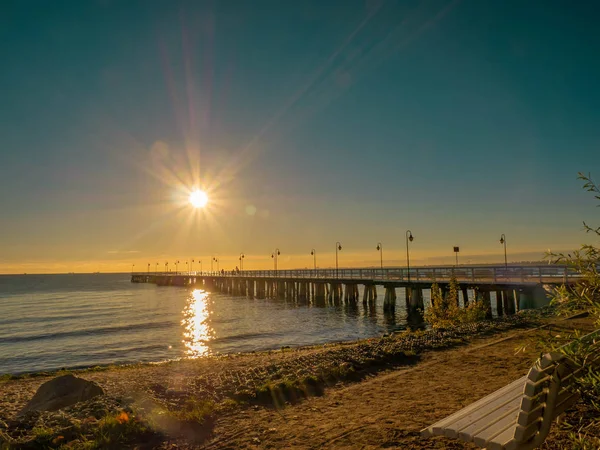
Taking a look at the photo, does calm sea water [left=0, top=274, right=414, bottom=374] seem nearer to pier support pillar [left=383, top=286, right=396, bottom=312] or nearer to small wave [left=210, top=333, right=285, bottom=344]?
small wave [left=210, top=333, right=285, bottom=344]

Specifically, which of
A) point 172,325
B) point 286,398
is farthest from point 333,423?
point 172,325

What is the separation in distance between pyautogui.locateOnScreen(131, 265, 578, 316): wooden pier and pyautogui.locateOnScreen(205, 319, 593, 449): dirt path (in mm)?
2554

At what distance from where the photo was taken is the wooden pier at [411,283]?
24891mm

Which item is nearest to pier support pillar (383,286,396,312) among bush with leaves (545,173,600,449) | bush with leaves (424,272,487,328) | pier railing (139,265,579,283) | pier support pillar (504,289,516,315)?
pier railing (139,265,579,283)

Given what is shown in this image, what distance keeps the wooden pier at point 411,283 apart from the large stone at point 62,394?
1023 cm

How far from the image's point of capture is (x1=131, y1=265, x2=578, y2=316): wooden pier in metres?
24.9

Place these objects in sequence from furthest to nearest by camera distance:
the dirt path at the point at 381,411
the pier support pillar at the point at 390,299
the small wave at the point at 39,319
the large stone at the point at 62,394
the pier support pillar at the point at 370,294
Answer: the pier support pillar at the point at 370,294 < the small wave at the point at 39,319 < the pier support pillar at the point at 390,299 < the large stone at the point at 62,394 < the dirt path at the point at 381,411

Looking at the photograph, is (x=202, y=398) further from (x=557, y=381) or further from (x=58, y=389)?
(x=557, y=381)

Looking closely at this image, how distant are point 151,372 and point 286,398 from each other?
8.35 m

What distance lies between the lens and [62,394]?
9.45 meters

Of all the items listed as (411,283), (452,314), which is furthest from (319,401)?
(411,283)

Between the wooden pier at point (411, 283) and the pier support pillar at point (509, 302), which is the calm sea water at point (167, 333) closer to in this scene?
the wooden pier at point (411, 283)

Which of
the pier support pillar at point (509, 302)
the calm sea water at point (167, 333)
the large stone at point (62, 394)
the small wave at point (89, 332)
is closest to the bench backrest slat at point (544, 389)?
the large stone at point (62, 394)

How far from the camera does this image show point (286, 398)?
8266mm
